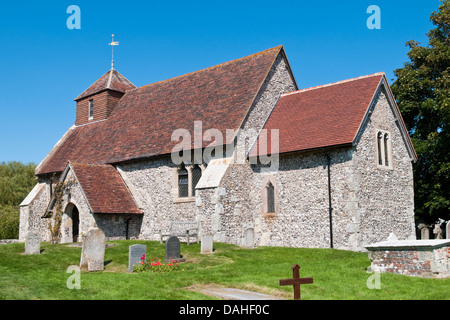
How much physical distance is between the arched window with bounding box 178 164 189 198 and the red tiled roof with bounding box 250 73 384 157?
359cm

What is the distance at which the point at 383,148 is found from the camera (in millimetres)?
21438

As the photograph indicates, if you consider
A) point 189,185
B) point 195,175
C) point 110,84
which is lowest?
point 189,185

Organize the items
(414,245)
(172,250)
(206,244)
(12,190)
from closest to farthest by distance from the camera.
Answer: (414,245)
(172,250)
(206,244)
(12,190)

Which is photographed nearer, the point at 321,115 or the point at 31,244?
the point at 31,244

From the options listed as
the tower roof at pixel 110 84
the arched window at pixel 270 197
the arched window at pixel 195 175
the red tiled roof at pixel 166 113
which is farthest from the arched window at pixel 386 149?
the tower roof at pixel 110 84

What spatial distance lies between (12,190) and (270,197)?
3477 cm

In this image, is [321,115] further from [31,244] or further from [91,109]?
[91,109]

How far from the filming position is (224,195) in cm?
2083

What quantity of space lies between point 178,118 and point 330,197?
31.2 ft

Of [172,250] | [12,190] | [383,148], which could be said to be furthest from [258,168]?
[12,190]

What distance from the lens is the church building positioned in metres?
19.7

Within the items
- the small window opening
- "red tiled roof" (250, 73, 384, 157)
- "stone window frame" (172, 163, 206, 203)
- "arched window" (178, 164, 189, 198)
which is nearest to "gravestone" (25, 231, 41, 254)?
"stone window frame" (172, 163, 206, 203)
